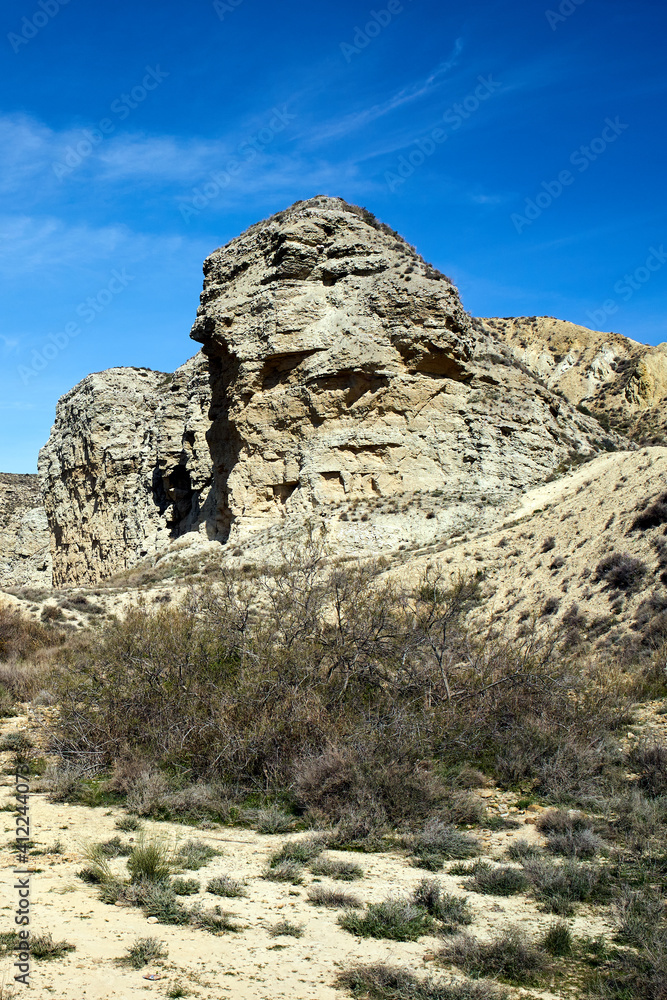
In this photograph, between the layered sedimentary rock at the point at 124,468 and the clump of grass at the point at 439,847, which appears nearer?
the clump of grass at the point at 439,847

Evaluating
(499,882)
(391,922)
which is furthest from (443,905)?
(499,882)

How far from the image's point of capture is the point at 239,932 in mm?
4664

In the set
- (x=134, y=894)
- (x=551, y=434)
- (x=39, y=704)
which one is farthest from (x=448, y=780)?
(x=551, y=434)

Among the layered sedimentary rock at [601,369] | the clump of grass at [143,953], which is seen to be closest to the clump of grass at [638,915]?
the clump of grass at [143,953]

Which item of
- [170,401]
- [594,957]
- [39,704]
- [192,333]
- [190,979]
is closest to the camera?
[190,979]

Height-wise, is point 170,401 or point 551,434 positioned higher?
point 170,401

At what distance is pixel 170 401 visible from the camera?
37.0 m

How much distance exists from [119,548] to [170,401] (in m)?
8.13

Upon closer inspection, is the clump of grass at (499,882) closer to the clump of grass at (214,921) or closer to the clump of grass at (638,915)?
the clump of grass at (638,915)

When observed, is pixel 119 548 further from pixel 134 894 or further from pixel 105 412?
pixel 134 894

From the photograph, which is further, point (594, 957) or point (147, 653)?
point (147, 653)

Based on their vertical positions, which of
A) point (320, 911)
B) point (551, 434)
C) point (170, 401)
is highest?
point (170, 401)

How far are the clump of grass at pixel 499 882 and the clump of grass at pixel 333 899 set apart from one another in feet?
3.12

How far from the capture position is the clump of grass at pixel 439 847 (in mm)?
5926
